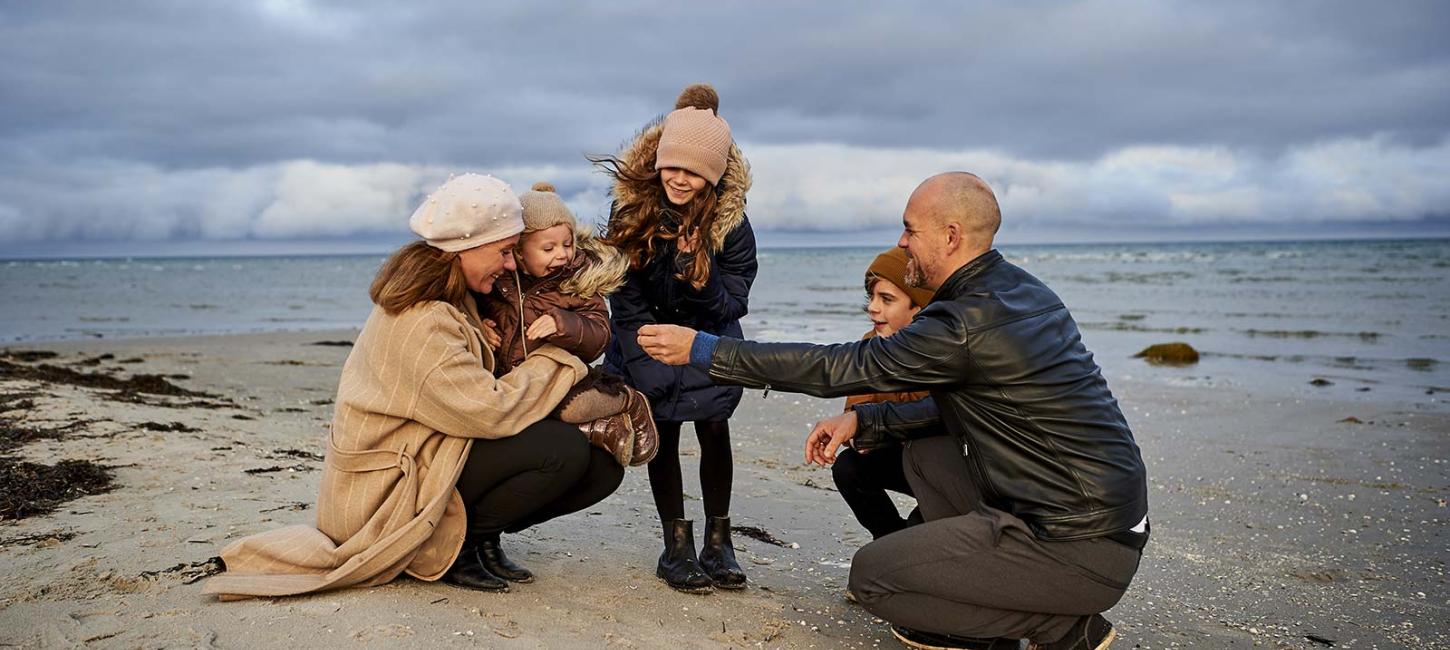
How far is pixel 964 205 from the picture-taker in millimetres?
3596

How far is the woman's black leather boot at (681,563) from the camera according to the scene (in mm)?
4426

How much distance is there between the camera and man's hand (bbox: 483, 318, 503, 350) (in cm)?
416

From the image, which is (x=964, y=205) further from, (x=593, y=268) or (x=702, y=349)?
(x=593, y=268)

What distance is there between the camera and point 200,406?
922cm

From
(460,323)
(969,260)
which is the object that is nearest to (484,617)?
(460,323)

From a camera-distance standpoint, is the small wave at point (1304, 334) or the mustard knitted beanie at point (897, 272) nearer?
the mustard knitted beanie at point (897, 272)

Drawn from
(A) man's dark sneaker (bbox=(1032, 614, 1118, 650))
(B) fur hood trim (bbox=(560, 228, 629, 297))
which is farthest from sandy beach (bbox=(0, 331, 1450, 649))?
(B) fur hood trim (bbox=(560, 228, 629, 297))

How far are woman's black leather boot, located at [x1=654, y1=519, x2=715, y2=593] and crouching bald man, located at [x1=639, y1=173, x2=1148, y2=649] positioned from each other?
0.91m

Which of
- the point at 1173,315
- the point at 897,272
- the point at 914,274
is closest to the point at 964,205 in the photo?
the point at 914,274

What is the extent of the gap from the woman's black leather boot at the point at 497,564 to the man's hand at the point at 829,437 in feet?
4.28

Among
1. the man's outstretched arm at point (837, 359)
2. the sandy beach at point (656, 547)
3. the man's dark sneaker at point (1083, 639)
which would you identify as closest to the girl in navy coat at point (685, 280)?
the sandy beach at point (656, 547)

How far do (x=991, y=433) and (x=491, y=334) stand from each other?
6.50 ft

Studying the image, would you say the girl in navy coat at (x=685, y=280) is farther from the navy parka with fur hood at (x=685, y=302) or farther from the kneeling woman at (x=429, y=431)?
the kneeling woman at (x=429, y=431)

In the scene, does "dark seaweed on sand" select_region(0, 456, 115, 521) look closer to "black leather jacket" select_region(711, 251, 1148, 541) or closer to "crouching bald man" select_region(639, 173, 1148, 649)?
"crouching bald man" select_region(639, 173, 1148, 649)
